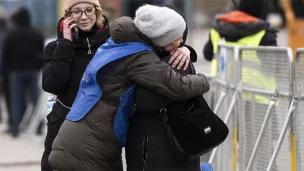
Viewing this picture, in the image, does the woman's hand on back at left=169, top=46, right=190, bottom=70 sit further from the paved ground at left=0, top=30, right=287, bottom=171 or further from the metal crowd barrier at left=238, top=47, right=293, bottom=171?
the paved ground at left=0, top=30, right=287, bottom=171

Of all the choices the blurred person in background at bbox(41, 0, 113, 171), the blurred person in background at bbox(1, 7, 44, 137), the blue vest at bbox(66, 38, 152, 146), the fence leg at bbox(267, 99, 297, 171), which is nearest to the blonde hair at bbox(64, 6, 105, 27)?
the blurred person in background at bbox(41, 0, 113, 171)

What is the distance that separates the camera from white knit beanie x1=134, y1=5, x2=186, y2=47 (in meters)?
4.50

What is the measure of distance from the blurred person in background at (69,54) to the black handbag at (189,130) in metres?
1.07

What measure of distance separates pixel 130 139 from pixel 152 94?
0.29 m

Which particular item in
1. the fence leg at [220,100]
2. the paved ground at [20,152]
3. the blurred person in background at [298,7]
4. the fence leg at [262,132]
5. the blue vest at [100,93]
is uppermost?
the blue vest at [100,93]

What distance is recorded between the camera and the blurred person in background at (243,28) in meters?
7.80

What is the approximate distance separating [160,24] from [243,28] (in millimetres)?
3521

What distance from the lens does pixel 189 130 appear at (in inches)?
177

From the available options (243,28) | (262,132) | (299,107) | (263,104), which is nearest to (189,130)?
(299,107)

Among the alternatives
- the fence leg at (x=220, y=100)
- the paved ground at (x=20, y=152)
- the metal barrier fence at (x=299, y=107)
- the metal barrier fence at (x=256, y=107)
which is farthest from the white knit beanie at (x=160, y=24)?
the paved ground at (x=20, y=152)

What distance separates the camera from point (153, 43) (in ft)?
15.0

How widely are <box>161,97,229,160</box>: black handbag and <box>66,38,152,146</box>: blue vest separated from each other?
0.67 ft

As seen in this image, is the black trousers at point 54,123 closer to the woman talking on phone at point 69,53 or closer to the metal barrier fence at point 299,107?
the woman talking on phone at point 69,53

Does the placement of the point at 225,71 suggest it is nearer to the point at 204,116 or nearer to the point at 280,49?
the point at 280,49
